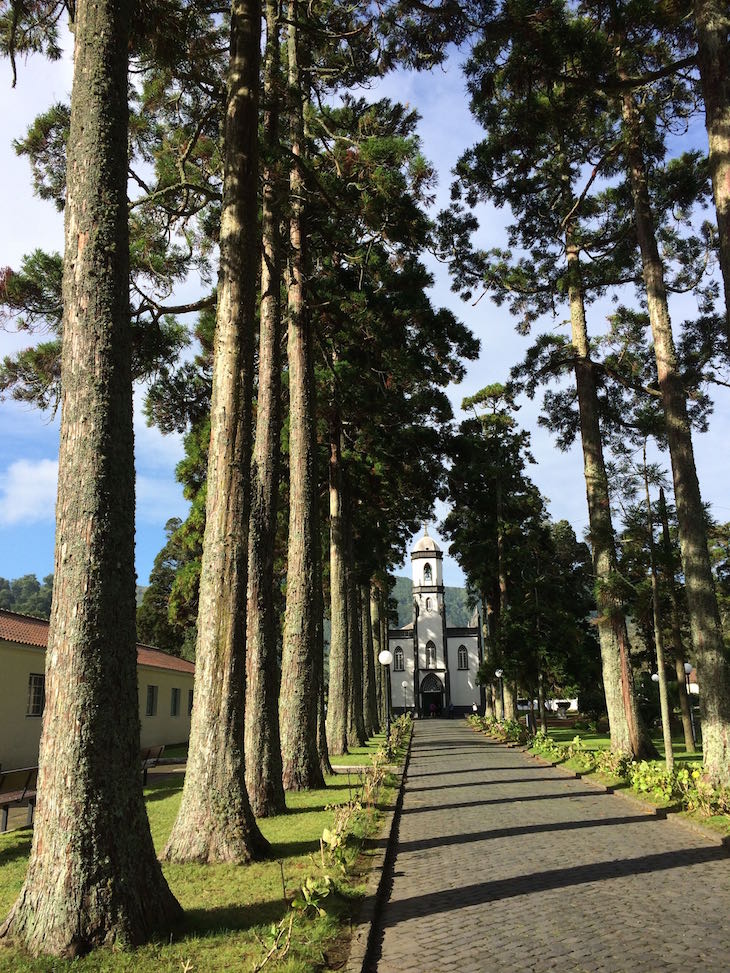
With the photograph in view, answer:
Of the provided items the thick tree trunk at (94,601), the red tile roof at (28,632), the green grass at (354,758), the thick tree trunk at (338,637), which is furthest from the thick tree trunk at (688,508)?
the red tile roof at (28,632)

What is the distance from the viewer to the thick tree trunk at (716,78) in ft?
31.4

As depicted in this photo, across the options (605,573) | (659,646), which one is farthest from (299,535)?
(659,646)

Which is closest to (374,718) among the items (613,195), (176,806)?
(176,806)

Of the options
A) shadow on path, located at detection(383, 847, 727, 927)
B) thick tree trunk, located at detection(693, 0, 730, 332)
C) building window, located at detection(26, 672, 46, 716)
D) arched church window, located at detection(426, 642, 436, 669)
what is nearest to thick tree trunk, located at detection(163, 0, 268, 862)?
shadow on path, located at detection(383, 847, 727, 927)

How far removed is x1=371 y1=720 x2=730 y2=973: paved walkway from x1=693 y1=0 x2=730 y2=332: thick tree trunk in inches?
308

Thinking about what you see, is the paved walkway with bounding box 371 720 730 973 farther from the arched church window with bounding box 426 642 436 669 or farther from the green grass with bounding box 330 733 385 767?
the arched church window with bounding box 426 642 436 669

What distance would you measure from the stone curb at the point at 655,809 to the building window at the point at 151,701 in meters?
17.0

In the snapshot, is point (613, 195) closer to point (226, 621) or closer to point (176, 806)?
point (226, 621)

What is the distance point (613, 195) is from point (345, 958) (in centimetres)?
1539

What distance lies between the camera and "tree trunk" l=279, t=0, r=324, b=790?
13.3 m

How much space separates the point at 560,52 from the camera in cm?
1127

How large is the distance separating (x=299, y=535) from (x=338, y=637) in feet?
25.8

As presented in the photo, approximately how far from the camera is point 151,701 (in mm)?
29047

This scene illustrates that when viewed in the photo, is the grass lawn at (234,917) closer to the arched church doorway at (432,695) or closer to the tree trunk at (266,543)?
the tree trunk at (266,543)
